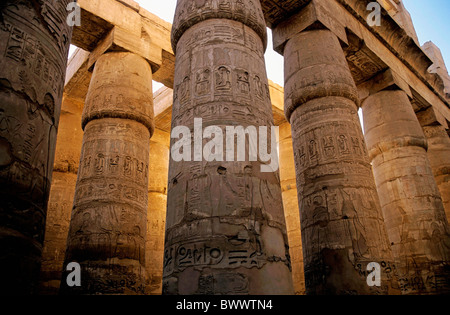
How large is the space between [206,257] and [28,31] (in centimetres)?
216

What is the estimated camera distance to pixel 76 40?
801 centimetres

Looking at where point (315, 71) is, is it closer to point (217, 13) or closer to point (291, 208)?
point (217, 13)

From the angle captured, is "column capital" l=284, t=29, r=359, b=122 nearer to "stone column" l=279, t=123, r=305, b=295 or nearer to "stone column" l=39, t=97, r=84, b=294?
"stone column" l=279, t=123, r=305, b=295

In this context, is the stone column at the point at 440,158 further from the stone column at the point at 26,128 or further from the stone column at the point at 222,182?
the stone column at the point at 26,128

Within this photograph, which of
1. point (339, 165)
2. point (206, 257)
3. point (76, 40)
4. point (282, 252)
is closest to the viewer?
point (206, 257)

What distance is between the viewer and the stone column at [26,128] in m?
1.94

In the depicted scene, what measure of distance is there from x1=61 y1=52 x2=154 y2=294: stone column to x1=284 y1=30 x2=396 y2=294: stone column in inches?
111

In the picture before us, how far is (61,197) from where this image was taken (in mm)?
8617

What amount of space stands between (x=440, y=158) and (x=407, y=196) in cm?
328

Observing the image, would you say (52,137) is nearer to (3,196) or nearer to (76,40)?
(3,196)

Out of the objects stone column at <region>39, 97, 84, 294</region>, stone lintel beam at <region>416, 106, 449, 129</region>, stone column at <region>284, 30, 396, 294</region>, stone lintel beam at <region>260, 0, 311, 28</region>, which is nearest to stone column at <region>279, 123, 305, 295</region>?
stone lintel beam at <region>416, 106, 449, 129</region>

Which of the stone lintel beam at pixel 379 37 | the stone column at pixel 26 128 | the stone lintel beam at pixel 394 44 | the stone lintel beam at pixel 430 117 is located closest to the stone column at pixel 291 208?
the stone lintel beam at pixel 430 117

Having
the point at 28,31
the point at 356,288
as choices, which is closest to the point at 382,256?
the point at 356,288

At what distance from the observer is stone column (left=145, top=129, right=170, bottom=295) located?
963 cm
